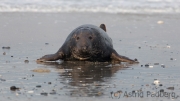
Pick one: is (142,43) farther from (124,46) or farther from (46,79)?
(46,79)

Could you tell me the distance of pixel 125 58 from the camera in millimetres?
10914

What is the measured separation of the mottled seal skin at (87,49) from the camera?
34.5 ft

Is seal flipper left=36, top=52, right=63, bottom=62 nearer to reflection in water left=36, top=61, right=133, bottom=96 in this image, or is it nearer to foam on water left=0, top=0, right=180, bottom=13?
reflection in water left=36, top=61, right=133, bottom=96

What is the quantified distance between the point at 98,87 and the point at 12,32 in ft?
26.3

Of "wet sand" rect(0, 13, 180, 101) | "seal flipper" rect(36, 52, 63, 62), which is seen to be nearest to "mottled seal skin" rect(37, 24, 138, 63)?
"seal flipper" rect(36, 52, 63, 62)

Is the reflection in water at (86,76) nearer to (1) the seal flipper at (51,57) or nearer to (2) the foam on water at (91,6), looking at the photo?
(1) the seal flipper at (51,57)

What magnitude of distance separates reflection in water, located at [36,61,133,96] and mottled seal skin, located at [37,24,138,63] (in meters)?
0.19

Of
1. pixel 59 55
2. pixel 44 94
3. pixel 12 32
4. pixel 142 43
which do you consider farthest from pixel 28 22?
pixel 44 94

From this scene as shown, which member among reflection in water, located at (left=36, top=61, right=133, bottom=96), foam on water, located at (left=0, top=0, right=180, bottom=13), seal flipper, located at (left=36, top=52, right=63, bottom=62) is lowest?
reflection in water, located at (left=36, top=61, right=133, bottom=96)

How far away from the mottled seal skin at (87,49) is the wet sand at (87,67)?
183 mm

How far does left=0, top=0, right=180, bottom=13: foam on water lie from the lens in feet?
77.9

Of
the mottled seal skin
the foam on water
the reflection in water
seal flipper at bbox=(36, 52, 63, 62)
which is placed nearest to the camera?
the reflection in water

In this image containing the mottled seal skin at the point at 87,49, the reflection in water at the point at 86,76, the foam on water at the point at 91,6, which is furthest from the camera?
the foam on water at the point at 91,6

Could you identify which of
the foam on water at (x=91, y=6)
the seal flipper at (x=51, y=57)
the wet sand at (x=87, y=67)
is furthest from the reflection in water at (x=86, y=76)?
the foam on water at (x=91, y=6)
